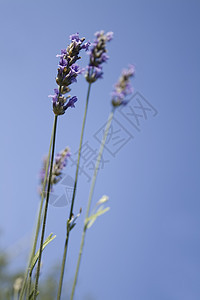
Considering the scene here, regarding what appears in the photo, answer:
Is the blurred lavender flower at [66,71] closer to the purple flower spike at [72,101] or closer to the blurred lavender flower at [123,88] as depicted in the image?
the purple flower spike at [72,101]

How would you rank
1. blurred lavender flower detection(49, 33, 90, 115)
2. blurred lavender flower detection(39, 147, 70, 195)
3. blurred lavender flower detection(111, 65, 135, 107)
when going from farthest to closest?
blurred lavender flower detection(111, 65, 135, 107)
blurred lavender flower detection(39, 147, 70, 195)
blurred lavender flower detection(49, 33, 90, 115)

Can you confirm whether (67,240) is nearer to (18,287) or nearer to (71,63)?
(18,287)

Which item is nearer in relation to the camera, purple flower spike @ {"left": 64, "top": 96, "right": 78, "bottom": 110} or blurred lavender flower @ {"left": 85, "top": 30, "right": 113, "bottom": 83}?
purple flower spike @ {"left": 64, "top": 96, "right": 78, "bottom": 110}

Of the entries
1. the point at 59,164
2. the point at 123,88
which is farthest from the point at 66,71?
the point at 123,88

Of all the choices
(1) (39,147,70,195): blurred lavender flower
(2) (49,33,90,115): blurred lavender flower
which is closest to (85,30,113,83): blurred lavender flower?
(1) (39,147,70,195): blurred lavender flower

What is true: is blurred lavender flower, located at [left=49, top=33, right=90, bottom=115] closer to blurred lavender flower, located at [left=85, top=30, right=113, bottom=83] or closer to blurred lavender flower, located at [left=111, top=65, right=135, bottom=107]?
blurred lavender flower, located at [left=85, top=30, right=113, bottom=83]

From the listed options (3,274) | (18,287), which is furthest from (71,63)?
(3,274)
